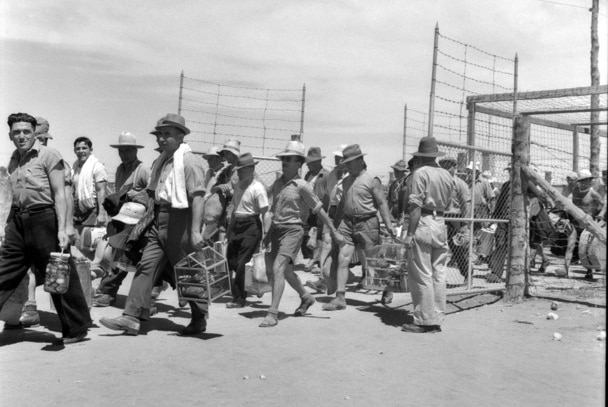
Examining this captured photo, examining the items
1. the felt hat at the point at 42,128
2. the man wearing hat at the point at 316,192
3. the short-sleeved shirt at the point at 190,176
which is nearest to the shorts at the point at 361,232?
the man wearing hat at the point at 316,192

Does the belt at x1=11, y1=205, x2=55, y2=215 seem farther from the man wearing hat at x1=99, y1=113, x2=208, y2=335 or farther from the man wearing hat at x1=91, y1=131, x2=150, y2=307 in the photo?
the man wearing hat at x1=91, y1=131, x2=150, y2=307

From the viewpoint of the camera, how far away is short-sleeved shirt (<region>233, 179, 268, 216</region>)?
7992mm

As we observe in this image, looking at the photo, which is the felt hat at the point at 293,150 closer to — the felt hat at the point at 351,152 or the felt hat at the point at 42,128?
the felt hat at the point at 351,152

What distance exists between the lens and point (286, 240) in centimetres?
730

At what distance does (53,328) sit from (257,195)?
8.80 ft

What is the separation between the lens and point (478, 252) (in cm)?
996

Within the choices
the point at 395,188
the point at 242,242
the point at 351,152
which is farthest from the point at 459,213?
the point at 242,242

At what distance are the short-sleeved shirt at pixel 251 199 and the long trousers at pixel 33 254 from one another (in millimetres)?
2655

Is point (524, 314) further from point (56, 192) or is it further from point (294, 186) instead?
point (56, 192)

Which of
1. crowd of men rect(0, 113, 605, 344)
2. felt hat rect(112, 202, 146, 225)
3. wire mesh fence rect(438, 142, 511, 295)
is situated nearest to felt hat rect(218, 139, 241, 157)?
crowd of men rect(0, 113, 605, 344)

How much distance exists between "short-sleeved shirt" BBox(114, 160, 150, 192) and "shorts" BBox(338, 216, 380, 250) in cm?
246

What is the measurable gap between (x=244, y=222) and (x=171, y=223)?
1.97 meters

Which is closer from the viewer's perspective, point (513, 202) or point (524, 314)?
point (524, 314)

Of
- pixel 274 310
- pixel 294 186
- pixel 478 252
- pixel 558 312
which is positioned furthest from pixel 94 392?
pixel 478 252
